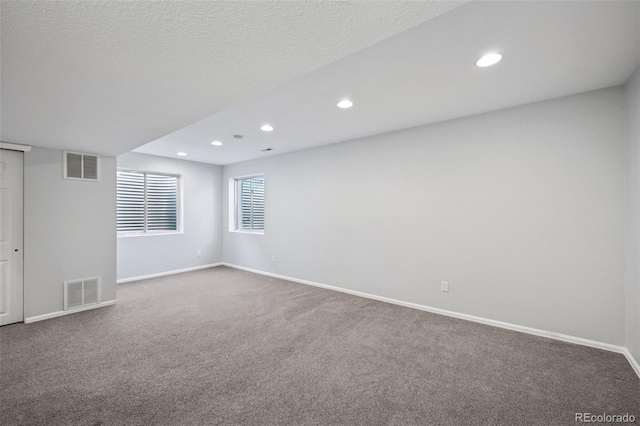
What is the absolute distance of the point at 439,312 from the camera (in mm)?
3576

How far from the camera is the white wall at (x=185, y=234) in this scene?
17.4 ft

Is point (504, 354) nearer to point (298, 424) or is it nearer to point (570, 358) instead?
point (570, 358)

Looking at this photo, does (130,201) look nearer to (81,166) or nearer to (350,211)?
(81,166)

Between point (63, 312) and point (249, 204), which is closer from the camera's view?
point (63, 312)

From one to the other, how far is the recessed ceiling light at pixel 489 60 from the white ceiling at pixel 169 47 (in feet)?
3.82

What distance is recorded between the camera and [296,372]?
2.28 meters

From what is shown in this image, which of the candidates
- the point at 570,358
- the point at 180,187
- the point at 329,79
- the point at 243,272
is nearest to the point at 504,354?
the point at 570,358

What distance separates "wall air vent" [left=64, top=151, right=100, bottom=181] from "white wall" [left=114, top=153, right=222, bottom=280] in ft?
4.47

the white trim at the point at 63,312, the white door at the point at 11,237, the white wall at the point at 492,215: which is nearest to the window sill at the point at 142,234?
the white trim at the point at 63,312

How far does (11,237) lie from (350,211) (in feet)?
14.6

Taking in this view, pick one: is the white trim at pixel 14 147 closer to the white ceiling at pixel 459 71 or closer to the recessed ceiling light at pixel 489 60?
the white ceiling at pixel 459 71

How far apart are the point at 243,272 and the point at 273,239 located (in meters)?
1.10

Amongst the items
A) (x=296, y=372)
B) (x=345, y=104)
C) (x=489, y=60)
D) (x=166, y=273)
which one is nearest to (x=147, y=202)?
(x=166, y=273)

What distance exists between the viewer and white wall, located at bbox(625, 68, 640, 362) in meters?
2.25
